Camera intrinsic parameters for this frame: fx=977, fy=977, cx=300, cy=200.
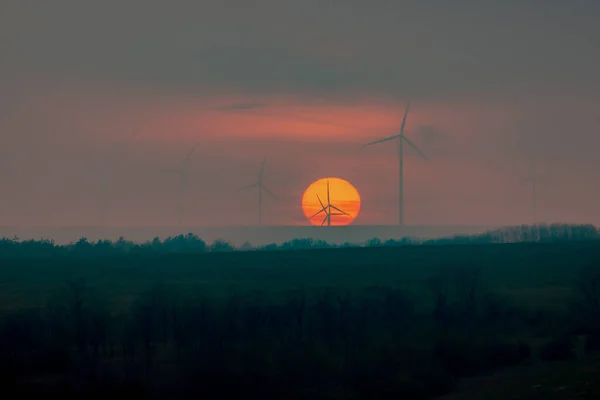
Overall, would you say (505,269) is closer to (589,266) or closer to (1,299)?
(589,266)

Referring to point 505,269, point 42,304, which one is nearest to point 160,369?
point 42,304

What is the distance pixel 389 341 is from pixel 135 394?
1213 inches

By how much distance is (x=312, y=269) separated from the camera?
157 m

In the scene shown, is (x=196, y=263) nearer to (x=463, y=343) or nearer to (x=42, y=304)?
(x=42, y=304)

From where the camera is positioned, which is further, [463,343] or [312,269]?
[312,269]

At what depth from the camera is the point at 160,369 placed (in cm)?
6781

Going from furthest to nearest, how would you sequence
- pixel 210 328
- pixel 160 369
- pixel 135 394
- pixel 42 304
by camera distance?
pixel 42 304, pixel 210 328, pixel 160 369, pixel 135 394

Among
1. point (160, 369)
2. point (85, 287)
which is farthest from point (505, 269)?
point (160, 369)

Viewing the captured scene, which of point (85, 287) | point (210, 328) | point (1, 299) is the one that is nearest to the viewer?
point (210, 328)

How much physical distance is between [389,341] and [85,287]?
59220 mm

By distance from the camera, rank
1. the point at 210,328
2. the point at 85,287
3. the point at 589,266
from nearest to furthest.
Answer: the point at 210,328, the point at 85,287, the point at 589,266

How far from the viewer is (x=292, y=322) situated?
3671 inches

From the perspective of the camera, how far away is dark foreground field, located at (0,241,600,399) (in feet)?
204

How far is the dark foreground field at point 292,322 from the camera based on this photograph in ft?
204
